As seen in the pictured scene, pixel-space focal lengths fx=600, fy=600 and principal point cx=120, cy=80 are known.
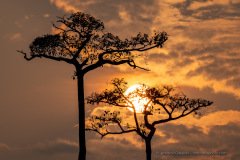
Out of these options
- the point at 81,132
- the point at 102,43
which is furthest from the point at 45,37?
the point at 81,132

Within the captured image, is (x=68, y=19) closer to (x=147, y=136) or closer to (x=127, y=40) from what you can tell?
(x=127, y=40)

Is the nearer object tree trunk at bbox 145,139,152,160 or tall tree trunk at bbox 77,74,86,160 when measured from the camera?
tall tree trunk at bbox 77,74,86,160

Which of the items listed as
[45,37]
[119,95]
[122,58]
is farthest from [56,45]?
[119,95]

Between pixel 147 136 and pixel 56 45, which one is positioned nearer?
pixel 56 45

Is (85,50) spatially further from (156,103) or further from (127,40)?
(156,103)

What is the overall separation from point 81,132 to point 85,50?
5.64m

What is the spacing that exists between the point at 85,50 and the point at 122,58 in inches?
108

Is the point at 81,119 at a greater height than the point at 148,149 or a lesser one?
greater

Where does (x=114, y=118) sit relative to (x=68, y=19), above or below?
below

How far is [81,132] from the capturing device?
3925cm

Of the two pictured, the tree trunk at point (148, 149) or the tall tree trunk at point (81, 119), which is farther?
the tree trunk at point (148, 149)

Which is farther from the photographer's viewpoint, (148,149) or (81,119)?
(148,149)

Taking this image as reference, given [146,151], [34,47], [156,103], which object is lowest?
[146,151]

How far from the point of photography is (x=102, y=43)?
40.6 meters
